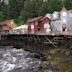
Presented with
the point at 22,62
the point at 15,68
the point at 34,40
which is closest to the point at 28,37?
the point at 34,40

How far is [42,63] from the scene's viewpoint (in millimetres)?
51250

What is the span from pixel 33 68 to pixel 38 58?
866 cm

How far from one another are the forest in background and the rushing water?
45736 millimetres

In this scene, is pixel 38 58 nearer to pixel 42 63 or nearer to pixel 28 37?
pixel 42 63

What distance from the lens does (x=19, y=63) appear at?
53.6m

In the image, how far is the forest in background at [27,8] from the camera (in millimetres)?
107725

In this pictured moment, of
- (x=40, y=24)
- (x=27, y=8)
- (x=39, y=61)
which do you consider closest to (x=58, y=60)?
(x=39, y=61)

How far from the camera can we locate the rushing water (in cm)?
4888

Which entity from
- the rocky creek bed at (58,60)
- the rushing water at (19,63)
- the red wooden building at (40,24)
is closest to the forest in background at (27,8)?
the red wooden building at (40,24)

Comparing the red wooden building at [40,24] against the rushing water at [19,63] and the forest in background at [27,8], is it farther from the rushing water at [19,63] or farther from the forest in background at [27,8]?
the rushing water at [19,63]

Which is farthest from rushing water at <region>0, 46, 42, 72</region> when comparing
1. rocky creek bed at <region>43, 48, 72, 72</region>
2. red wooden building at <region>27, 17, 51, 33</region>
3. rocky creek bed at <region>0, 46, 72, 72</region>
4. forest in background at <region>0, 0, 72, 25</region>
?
forest in background at <region>0, 0, 72, 25</region>

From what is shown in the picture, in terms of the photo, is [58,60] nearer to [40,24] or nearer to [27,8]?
[40,24]

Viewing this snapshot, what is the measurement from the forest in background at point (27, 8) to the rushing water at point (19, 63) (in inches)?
1801

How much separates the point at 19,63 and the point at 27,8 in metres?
73.6
